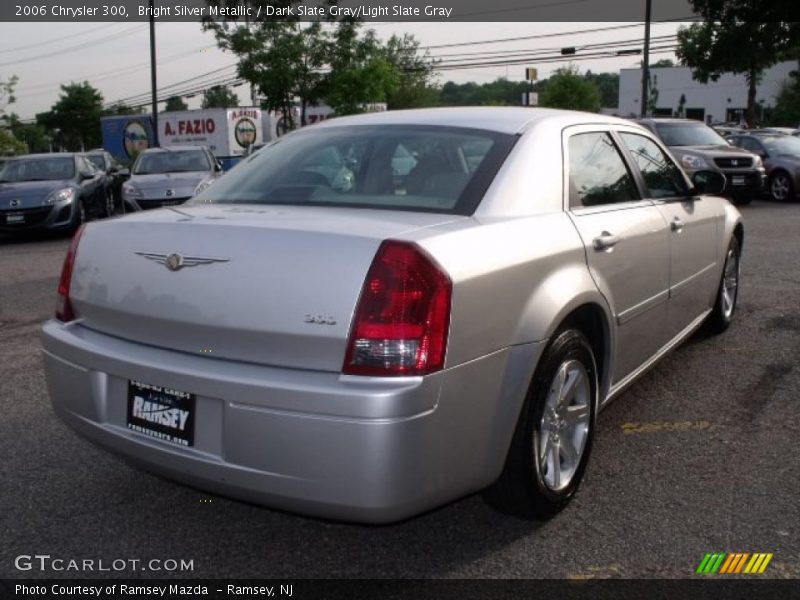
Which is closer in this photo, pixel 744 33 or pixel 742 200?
pixel 742 200

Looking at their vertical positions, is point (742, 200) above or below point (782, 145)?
below

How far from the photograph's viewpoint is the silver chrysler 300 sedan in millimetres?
2625

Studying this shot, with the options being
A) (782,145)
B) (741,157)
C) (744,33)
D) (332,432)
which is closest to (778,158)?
(782,145)

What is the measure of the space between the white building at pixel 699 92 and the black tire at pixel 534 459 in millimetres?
71613

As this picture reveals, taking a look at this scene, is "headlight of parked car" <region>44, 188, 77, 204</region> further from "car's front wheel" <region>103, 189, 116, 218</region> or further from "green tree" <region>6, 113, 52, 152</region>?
"green tree" <region>6, 113, 52, 152</region>

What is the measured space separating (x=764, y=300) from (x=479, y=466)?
5.53 metres

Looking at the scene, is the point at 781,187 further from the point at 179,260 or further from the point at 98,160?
the point at 179,260

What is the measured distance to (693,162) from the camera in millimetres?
15836

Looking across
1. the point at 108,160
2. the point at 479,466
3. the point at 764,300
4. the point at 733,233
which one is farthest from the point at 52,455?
the point at 108,160

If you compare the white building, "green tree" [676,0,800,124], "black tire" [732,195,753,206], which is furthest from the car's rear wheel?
the white building

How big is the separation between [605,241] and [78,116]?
9109 cm

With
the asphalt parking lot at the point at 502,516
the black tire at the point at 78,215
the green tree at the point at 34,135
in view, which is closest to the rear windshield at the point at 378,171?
the asphalt parking lot at the point at 502,516
